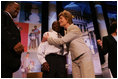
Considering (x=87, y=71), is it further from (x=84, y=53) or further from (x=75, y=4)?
(x=75, y=4)

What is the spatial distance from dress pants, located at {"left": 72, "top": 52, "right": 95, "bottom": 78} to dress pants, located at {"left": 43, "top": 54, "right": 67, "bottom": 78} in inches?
12.9

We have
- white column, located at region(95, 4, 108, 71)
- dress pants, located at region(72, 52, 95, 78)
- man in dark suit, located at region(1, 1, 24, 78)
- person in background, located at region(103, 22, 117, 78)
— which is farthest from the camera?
white column, located at region(95, 4, 108, 71)

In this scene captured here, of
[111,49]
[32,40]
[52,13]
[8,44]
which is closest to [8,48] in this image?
[8,44]

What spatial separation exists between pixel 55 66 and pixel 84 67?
495 millimetres

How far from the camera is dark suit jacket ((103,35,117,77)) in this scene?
156 cm

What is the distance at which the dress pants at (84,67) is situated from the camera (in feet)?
4.33

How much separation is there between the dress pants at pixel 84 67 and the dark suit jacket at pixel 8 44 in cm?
69

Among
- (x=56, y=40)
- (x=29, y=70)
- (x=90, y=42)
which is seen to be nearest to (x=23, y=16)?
(x=29, y=70)

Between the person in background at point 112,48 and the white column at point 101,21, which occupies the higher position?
the white column at point 101,21

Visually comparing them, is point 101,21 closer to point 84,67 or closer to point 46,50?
point 46,50

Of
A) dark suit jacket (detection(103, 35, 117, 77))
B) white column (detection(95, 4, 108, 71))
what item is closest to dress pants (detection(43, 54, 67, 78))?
dark suit jacket (detection(103, 35, 117, 77))

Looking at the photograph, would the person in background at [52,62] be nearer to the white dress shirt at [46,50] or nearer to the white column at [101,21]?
the white dress shirt at [46,50]

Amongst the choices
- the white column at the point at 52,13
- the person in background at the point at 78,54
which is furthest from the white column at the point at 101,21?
the person in background at the point at 78,54

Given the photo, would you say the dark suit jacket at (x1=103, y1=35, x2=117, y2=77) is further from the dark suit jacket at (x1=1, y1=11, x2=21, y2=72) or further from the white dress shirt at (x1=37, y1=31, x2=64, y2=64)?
the dark suit jacket at (x1=1, y1=11, x2=21, y2=72)
